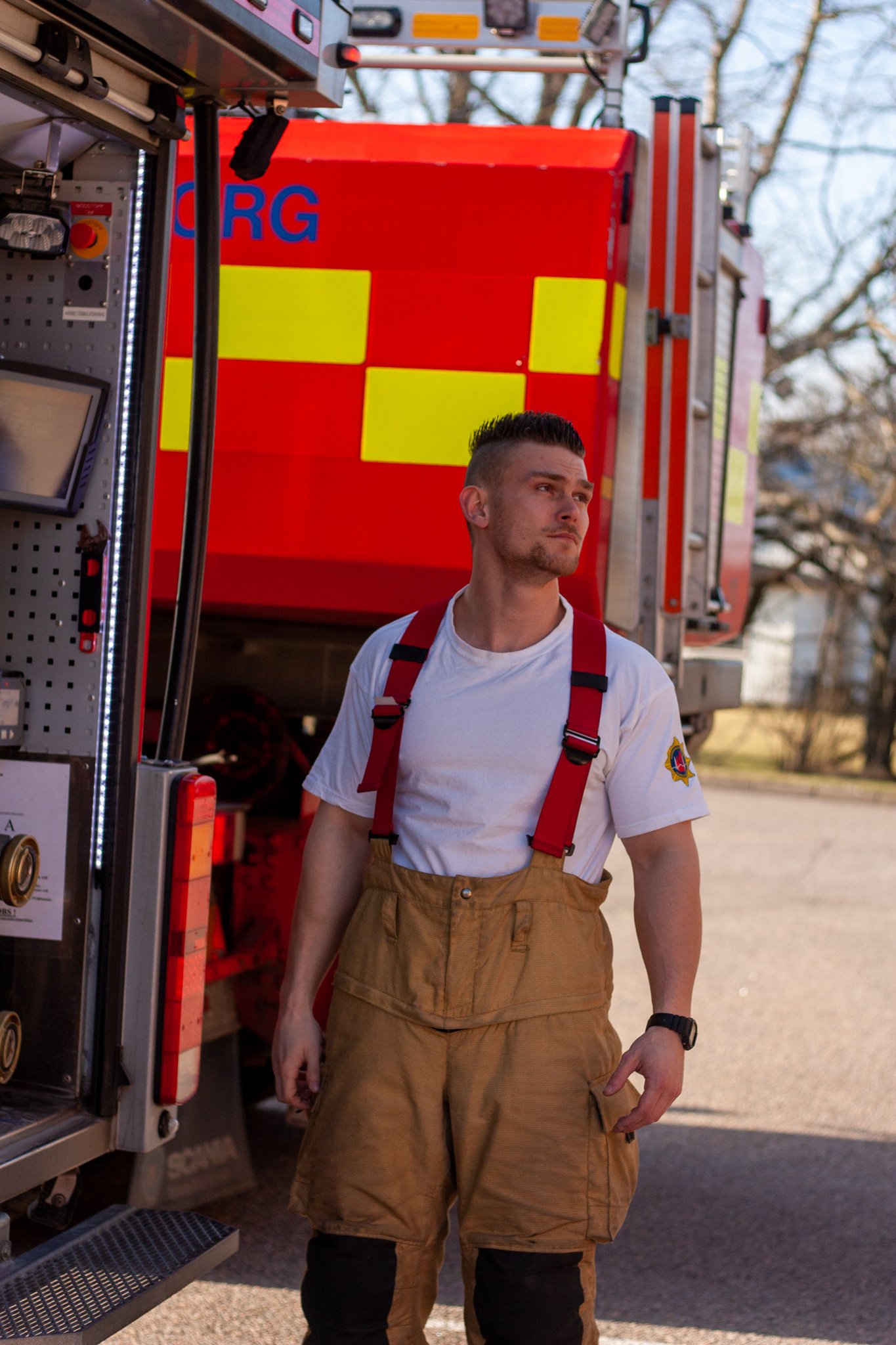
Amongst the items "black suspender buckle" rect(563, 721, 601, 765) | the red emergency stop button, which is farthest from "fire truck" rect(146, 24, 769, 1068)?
"black suspender buckle" rect(563, 721, 601, 765)

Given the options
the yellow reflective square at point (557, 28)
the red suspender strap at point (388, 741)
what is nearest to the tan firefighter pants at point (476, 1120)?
the red suspender strap at point (388, 741)

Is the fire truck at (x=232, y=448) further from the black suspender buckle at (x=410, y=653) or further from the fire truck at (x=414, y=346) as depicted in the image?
the black suspender buckle at (x=410, y=653)

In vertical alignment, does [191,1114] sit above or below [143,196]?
below

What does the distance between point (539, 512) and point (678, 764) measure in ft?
1.61

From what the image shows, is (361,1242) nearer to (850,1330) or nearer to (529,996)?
(529,996)

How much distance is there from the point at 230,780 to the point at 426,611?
1.53 metres

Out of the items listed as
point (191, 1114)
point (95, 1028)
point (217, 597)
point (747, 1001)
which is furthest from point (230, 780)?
point (747, 1001)

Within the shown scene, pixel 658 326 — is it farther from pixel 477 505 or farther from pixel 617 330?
pixel 477 505

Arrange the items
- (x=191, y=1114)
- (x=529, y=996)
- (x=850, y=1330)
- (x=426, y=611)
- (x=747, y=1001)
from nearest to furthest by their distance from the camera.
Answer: (x=529, y=996), (x=426, y=611), (x=850, y=1330), (x=191, y=1114), (x=747, y=1001)

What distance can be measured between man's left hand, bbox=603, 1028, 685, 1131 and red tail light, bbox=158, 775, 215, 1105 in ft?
2.82

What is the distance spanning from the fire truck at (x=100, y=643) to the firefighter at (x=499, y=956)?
0.35 meters

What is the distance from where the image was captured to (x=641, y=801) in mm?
2693

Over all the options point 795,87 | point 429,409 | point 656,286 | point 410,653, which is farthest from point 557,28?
point 795,87

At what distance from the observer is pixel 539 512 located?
2.72 m
